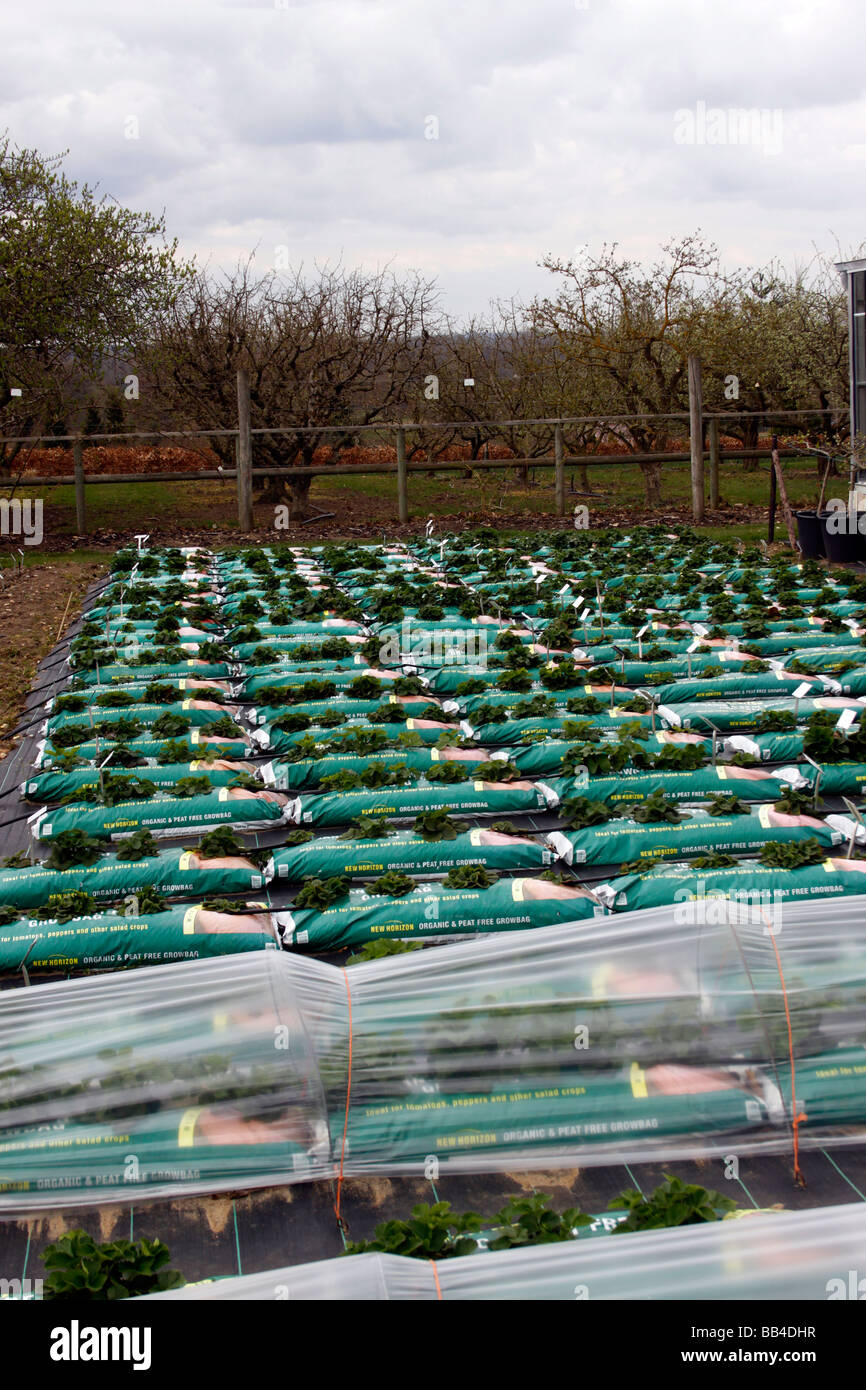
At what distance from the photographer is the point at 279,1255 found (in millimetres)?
3922

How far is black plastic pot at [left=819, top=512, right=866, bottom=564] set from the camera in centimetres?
1441

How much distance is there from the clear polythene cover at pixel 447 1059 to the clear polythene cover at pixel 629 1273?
1250 millimetres

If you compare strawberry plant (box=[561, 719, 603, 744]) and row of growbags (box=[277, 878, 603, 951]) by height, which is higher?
strawberry plant (box=[561, 719, 603, 744])

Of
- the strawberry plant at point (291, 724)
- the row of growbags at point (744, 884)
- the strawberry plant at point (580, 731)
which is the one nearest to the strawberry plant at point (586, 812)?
the row of growbags at point (744, 884)

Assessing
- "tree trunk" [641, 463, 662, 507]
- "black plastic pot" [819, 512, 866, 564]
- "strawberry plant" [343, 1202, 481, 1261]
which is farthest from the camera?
"tree trunk" [641, 463, 662, 507]

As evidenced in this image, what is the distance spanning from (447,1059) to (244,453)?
15.7 meters

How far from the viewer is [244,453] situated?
742 inches

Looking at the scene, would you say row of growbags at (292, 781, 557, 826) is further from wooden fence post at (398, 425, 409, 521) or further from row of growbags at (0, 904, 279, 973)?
wooden fence post at (398, 425, 409, 521)

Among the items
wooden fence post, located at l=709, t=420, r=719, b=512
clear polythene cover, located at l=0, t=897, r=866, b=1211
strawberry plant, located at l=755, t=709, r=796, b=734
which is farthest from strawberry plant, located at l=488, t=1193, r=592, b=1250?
wooden fence post, located at l=709, t=420, r=719, b=512

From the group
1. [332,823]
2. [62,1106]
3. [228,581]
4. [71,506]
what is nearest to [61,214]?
[71,506]

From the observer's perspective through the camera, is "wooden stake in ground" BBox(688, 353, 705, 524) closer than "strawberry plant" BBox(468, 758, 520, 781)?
No

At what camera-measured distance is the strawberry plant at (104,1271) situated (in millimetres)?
3229

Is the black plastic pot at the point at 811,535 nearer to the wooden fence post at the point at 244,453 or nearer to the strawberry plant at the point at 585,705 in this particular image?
the strawberry plant at the point at 585,705

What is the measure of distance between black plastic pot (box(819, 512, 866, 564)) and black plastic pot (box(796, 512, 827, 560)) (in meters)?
0.18
